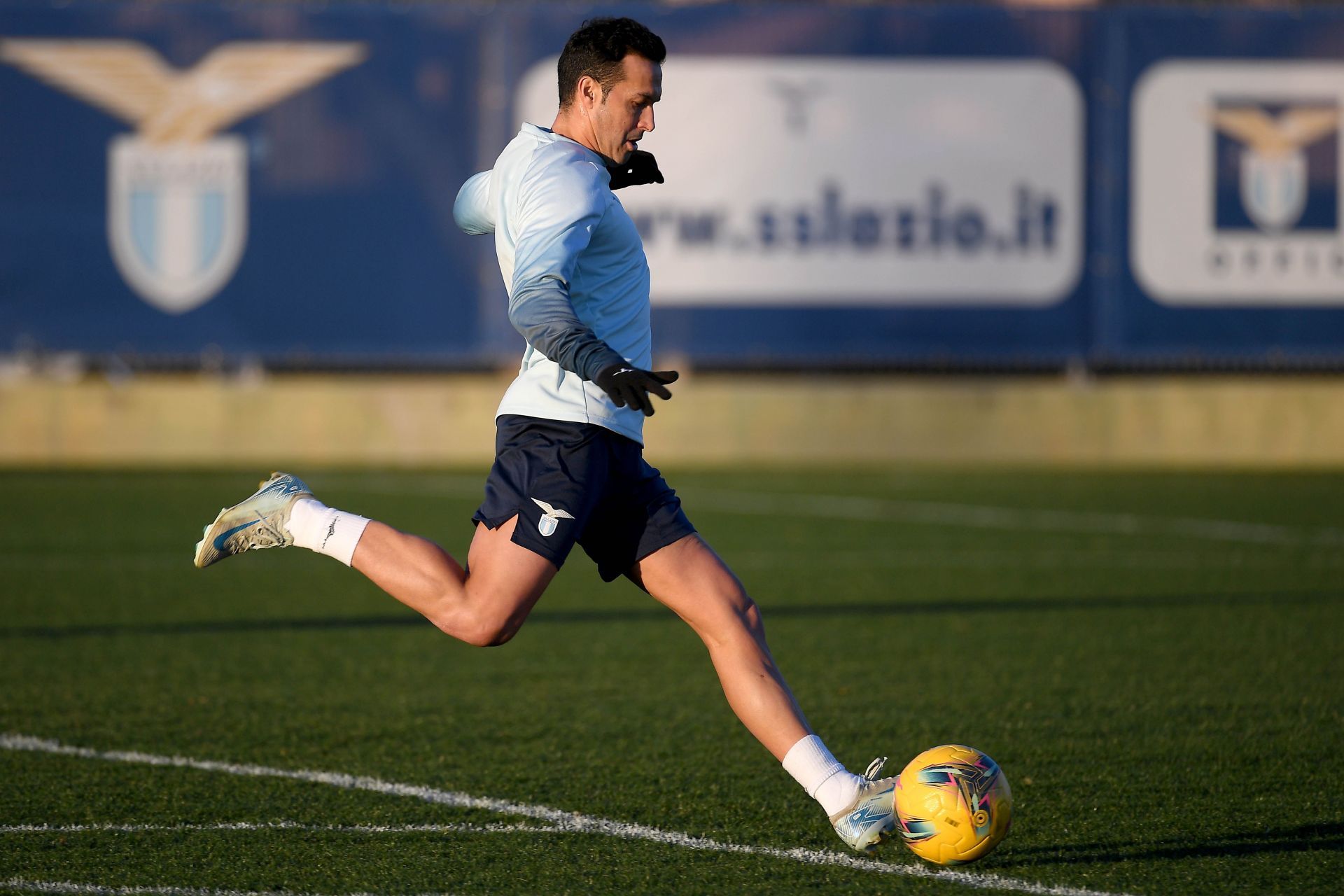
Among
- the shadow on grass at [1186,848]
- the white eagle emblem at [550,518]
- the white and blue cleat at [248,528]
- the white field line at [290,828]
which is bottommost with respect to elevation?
the shadow on grass at [1186,848]

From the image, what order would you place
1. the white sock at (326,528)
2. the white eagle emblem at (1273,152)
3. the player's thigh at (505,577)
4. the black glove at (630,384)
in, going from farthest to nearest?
the white eagle emblem at (1273,152)
the white sock at (326,528)
the player's thigh at (505,577)
the black glove at (630,384)

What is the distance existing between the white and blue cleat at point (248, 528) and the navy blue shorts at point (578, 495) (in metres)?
0.64

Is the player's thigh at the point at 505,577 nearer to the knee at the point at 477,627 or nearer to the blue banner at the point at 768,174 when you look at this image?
the knee at the point at 477,627

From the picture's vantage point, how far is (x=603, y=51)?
14.6 feet

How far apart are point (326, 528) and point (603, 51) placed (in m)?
1.48

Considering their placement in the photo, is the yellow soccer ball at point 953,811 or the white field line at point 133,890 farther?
the yellow soccer ball at point 953,811

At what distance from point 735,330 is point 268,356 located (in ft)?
14.8

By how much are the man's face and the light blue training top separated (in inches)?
3.1

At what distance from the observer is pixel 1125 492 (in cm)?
1517

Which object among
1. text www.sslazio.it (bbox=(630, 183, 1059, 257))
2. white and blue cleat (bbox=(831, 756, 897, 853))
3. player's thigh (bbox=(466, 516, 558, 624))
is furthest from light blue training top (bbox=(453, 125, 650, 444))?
text www.sslazio.it (bbox=(630, 183, 1059, 257))

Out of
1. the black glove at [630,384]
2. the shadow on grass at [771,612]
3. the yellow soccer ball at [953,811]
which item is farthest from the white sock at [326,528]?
the shadow on grass at [771,612]

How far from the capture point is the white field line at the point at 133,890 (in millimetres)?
4180

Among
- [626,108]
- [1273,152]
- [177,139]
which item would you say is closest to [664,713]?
[626,108]

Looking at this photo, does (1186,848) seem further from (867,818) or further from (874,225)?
(874,225)
